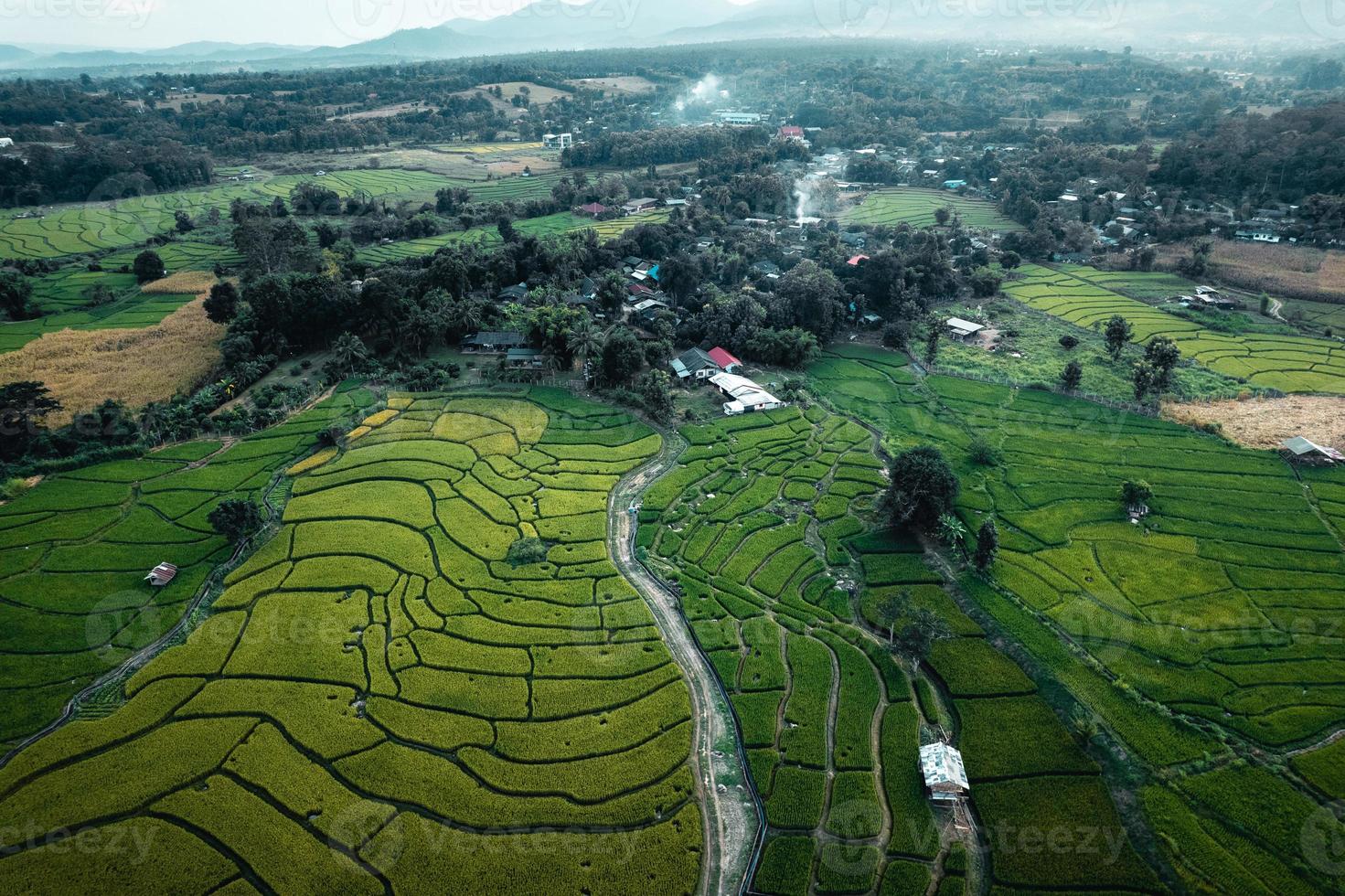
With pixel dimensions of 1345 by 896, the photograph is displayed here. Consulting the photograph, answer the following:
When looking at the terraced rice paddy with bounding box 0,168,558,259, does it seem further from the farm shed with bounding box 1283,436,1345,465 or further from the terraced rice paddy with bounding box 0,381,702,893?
the farm shed with bounding box 1283,436,1345,465

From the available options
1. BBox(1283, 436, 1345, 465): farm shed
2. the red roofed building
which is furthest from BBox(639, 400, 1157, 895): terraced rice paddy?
BBox(1283, 436, 1345, 465): farm shed

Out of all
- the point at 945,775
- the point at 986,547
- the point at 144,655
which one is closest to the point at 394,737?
the point at 144,655

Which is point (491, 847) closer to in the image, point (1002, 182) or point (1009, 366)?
point (1009, 366)

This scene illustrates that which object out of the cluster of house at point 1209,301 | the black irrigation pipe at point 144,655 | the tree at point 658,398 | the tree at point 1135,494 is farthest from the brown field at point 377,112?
the tree at point 1135,494

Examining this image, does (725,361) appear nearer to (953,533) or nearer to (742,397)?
(742,397)

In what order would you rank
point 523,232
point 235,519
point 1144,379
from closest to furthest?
point 235,519 → point 1144,379 → point 523,232

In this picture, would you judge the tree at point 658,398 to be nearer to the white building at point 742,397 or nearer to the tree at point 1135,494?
the white building at point 742,397

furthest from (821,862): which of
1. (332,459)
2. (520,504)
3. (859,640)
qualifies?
(332,459)
